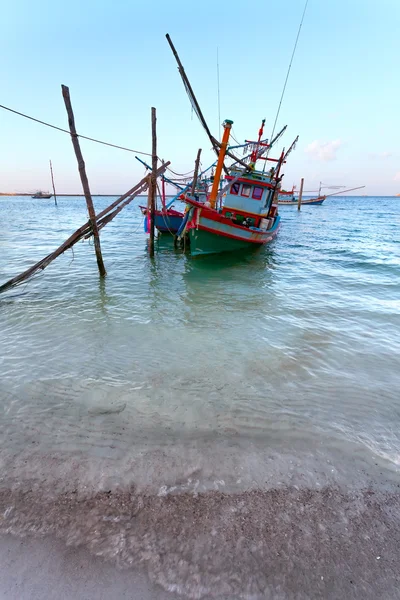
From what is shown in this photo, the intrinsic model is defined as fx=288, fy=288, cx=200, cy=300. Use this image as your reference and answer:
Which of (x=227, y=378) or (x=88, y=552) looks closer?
(x=88, y=552)

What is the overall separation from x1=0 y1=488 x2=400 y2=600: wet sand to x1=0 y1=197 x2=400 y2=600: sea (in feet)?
0.04

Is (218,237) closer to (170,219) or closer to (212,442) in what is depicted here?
(170,219)

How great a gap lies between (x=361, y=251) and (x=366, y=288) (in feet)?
28.0

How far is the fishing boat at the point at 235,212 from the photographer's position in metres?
13.5

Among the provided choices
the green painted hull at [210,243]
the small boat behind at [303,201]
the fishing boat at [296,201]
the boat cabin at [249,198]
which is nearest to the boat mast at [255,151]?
the boat cabin at [249,198]

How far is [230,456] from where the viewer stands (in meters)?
3.16

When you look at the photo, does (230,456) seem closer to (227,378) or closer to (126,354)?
(227,378)

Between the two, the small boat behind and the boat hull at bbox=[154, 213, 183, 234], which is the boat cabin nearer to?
the boat hull at bbox=[154, 213, 183, 234]

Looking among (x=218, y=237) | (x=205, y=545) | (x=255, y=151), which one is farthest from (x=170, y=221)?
(x=205, y=545)

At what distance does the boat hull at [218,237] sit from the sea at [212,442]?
21.4 feet

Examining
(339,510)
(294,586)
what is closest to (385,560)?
(339,510)

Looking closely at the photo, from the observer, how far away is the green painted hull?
539 inches

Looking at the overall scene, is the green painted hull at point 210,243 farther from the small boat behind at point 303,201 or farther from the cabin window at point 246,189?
the small boat behind at point 303,201

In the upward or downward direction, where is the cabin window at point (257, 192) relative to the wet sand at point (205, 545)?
upward
